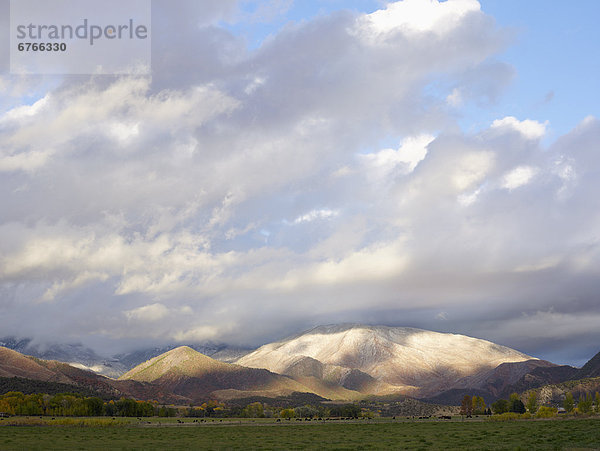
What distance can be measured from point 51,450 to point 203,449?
2318 cm

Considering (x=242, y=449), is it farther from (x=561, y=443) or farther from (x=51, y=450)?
(x=561, y=443)

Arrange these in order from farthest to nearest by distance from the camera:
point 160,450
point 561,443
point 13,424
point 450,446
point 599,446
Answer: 1. point 13,424
2. point 160,450
3. point 450,446
4. point 561,443
5. point 599,446

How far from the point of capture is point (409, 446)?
8275 cm

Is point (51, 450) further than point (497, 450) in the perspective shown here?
Yes

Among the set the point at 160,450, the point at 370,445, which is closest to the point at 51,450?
the point at 160,450

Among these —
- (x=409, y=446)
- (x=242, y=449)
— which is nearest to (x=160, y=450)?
(x=242, y=449)

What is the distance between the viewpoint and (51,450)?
84.6 meters

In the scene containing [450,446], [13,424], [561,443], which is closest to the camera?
[561,443]

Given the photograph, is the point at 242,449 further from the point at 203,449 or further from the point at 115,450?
the point at 115,450

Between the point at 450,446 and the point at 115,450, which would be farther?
the point at 115,450

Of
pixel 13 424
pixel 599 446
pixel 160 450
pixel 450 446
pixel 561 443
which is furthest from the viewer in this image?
pixel 13 424

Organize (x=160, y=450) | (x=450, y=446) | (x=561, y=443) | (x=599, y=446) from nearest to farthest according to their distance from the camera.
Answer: (x=599, y=446)
(x=561, y=443)
(x=450, y=446)
(x=160, y=450)

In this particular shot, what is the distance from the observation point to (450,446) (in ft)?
259

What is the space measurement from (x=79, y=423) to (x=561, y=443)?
16292cm
